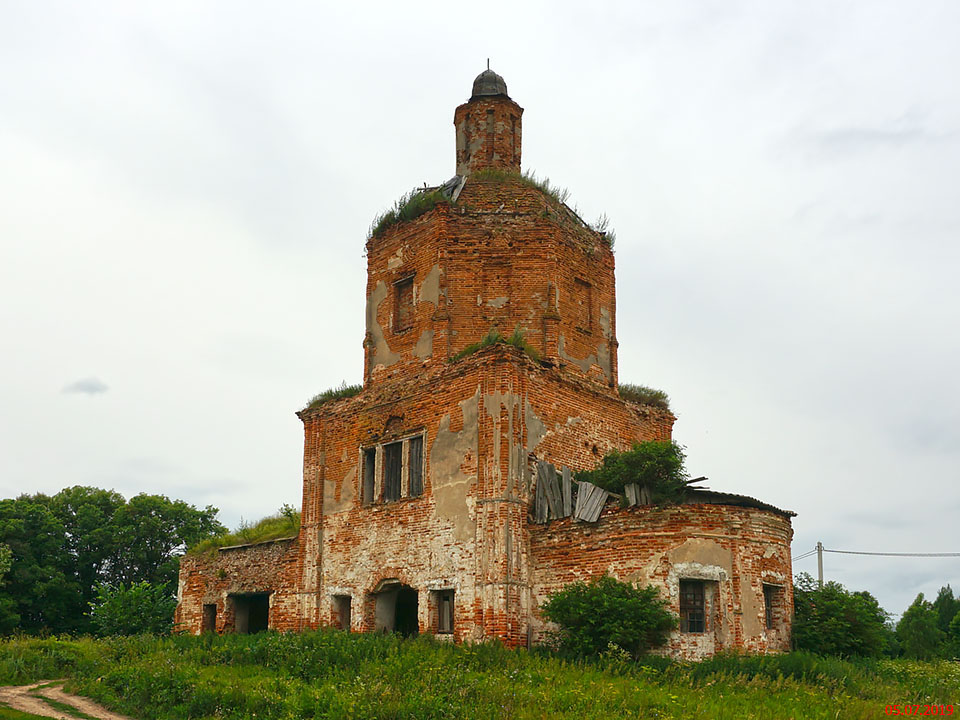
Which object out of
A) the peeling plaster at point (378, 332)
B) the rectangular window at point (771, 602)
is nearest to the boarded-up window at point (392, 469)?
the peeling plaster at point (378, 332)

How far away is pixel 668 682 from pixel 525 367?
6.65 meters

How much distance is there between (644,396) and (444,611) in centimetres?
679

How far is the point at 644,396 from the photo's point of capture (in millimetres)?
20891

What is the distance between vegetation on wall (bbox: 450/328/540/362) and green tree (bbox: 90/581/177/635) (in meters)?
12.8

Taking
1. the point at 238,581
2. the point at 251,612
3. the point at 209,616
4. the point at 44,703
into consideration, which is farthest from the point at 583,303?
the point at 44,703

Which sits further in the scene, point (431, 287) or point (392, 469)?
point (431, 287)

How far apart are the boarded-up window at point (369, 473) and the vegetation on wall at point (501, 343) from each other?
304cm

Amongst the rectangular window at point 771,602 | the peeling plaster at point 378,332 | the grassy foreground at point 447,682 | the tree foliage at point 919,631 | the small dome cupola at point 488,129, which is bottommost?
the tree foliage at point 919,631

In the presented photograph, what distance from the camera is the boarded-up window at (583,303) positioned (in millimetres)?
20062

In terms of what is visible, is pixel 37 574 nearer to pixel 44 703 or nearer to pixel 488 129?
pixel 44 703

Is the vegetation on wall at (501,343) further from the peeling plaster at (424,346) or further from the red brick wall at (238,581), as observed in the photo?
the red brick wall at (238,581)

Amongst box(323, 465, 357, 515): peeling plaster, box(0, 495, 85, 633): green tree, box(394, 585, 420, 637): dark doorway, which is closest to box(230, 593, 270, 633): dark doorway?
box(323, 465, 357, 515): peeling plaster

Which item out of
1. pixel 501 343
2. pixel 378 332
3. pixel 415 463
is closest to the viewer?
pixel 501 343

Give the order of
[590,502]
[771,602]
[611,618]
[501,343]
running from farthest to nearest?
[501,343] → [590,502] → [771,602] → [611,618]
